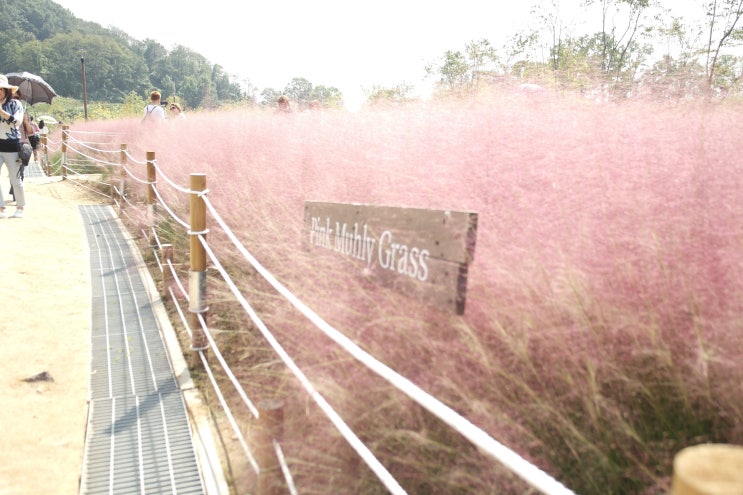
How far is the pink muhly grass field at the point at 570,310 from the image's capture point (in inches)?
55.5

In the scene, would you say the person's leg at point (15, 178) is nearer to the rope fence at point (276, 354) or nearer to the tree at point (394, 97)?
the rope fence at point (276, 354)

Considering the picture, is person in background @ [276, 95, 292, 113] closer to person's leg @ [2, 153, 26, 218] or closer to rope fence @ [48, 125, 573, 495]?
rope fence @ [48, 125, 573, 495]

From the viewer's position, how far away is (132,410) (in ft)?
9.32

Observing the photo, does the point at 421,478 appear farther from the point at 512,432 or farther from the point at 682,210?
the point at 682,210

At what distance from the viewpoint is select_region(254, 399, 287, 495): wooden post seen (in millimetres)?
1802

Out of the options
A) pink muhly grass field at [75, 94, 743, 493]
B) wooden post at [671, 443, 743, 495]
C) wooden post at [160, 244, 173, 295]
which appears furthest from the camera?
wooden post at [160, 244, 173, 295]

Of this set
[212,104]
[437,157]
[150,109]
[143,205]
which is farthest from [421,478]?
[212,104]

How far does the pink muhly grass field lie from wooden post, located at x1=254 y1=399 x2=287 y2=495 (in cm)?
13

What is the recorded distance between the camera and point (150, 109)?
9242 millimetres

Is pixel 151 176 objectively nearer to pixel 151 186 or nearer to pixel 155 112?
pixel 151 186

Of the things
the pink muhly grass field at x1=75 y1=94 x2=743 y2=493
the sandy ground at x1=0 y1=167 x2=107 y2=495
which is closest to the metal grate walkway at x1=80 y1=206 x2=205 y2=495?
the sandy ground at x1=0 y1=167 x2=107 y2=495

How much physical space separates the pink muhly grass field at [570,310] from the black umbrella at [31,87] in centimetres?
1587

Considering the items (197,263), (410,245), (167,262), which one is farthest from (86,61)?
(410,245)

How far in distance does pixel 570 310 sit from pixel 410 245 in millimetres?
575
